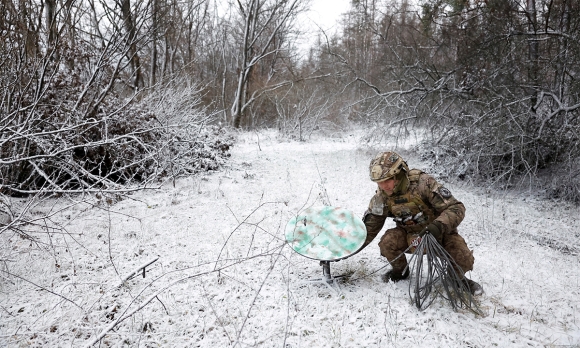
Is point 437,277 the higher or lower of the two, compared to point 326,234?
lower

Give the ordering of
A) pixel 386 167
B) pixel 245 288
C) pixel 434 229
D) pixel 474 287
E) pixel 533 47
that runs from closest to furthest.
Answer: pixel 434 229, pixel 386 167, pixel 474 287, pixel 245 288, pixel 533 47

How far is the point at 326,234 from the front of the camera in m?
2.78

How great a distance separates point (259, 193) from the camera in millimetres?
5715

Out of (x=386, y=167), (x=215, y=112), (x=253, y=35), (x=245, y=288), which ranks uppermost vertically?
(x=253, y=35)

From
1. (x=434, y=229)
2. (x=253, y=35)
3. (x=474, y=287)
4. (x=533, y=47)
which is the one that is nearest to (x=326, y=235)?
(x=434, y=229)

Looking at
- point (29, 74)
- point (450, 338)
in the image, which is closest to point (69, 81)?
point (29, 74)

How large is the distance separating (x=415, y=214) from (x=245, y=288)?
5.12ft

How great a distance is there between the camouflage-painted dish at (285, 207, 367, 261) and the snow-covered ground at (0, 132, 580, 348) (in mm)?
303

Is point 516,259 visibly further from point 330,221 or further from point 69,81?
point 69,81

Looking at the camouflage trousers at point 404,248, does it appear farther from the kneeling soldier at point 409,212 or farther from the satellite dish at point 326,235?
the satellite dish at point 326,235

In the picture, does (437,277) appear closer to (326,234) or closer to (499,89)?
(326,234)

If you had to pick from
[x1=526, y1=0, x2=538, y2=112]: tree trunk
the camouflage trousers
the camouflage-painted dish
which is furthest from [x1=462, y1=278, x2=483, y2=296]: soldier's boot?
[x1=526, y1=0, x2=538, y2=112]: tree trunk

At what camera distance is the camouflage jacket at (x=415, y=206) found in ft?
8.42

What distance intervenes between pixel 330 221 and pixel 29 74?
3.90 m
